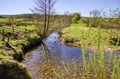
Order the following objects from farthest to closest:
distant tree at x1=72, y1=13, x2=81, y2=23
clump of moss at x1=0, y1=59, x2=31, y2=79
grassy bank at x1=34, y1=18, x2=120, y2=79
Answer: distant tree at x1=72, y1=13, x2=81, y2=23 < clump of moss at x1=0, y1=59, x2=31, y2=79 < grassy bank at x1=34, y1=18, x2=120, y2=79

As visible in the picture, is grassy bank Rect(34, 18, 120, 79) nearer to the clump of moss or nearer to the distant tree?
the clump of moss

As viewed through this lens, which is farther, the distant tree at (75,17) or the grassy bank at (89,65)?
the distant tree at (75,17)

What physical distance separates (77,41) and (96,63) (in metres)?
27.1

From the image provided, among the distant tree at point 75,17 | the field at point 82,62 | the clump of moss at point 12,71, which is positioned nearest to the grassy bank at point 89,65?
the field at point 82,62

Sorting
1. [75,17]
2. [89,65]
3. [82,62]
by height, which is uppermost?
A: [89,65]

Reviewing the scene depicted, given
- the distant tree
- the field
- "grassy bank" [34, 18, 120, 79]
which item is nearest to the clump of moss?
the field

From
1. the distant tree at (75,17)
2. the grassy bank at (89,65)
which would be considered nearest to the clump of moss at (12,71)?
the grassy bank at (89,65)

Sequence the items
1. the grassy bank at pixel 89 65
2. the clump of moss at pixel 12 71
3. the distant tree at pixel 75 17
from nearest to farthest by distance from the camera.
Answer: the grassy bank at pixel 89 65
the clump of moss at pixel 12 71
the distant tree at pixel 75 17

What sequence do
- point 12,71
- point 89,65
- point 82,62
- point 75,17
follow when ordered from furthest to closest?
point 75,17 < point 82,62 < point 12,71 < point 89,65

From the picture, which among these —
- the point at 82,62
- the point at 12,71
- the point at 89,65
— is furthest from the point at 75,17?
the point at 89,65

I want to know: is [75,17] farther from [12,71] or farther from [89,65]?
[89,65]

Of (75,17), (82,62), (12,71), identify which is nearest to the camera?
(12,71)

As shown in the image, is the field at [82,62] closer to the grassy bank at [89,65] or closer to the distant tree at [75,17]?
the grassy bank at [89,65]

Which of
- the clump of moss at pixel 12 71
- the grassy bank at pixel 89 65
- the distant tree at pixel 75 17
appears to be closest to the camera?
the grassy bank at pixel 89 65
